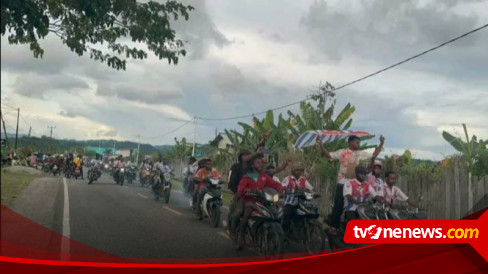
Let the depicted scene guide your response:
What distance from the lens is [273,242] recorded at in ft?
9.54

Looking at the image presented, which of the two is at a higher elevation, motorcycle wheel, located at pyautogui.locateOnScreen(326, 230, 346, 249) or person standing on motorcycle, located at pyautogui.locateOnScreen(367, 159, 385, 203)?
person standing on motorcycle, located at pyautogui.locateOnScreen(367, 159, 385, 203)

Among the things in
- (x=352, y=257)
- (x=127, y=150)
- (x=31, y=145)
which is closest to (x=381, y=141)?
(x=352, y=257)

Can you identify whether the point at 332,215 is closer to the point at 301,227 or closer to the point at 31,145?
the point at 301,227

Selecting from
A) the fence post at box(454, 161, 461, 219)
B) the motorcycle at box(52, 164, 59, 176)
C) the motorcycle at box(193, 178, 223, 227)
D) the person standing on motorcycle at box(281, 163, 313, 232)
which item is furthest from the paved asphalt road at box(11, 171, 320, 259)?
the fence post at box(454, 161, 461, 219)

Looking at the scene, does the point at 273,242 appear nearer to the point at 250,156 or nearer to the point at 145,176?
the point at 250,156

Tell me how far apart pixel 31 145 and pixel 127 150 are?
1.45 ft

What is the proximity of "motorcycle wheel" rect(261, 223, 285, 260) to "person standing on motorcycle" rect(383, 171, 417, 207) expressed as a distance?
2.19 feet

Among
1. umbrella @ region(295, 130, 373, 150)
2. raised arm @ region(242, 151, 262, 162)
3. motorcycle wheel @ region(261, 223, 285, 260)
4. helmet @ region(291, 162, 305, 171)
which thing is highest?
umbrella @ region(295, 130, 373, 150)

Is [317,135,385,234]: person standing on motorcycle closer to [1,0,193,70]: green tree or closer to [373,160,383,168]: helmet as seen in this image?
[373,160,383,168]: helmet

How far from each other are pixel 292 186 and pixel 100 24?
1420 mm

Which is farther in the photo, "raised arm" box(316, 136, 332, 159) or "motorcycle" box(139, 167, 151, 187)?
"motorcycle" box(139, 167, 151, 187)

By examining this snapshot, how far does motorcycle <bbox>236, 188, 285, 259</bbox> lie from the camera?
287 cm

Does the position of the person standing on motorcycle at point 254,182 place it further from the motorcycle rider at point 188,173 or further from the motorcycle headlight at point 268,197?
the motorcycle rider at point 188,173

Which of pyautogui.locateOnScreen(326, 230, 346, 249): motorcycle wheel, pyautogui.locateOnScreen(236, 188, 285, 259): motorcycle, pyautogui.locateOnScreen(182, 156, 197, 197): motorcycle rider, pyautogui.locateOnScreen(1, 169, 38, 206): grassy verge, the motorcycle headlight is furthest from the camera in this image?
the motorcycle headlight
